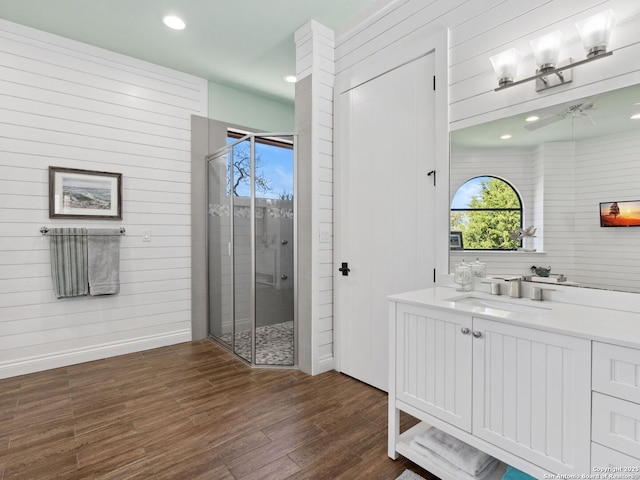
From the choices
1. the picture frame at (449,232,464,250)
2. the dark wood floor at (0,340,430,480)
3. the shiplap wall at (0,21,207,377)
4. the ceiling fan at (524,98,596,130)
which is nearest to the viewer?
the ceiling fan at (524,98,596,130)

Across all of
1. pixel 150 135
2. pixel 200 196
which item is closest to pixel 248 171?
pixel 200 196

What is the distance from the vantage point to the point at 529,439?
1308mm

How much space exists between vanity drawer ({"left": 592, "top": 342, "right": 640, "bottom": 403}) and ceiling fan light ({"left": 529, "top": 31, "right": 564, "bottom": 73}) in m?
1.29

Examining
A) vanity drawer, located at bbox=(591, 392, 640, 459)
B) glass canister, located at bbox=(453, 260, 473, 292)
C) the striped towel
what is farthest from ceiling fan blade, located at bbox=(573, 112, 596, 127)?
the striped towel

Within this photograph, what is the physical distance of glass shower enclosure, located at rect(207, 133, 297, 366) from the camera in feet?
9.98

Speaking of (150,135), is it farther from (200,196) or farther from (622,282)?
(622,282)

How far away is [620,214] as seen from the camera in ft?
4.93

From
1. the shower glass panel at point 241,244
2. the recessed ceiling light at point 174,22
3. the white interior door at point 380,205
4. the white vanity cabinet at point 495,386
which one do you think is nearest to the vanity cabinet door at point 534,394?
the white vanity cabinet at point 495,386

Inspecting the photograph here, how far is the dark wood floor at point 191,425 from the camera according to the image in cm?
172

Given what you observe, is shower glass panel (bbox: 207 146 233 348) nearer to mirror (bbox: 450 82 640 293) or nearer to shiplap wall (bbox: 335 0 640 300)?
shiplap wall (bbox: 335 0 640 300)

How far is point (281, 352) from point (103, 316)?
1746 mm

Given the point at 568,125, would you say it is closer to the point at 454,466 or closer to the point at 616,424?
the point at 616,424

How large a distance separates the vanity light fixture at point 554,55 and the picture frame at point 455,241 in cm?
84

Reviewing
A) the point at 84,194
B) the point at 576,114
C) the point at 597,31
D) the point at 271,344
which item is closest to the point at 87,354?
the point at 84,194
